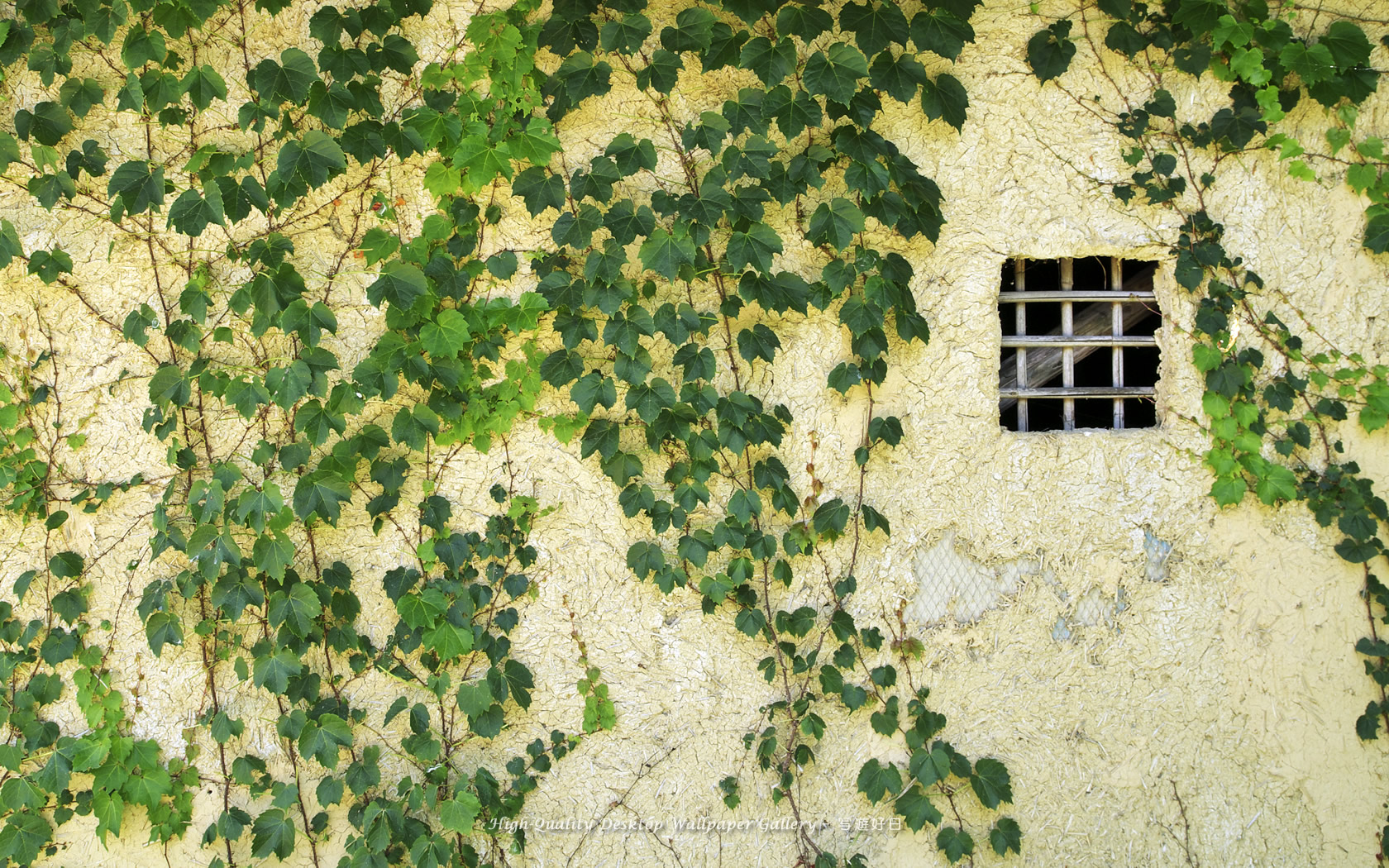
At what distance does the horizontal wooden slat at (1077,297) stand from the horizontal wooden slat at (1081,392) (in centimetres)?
31

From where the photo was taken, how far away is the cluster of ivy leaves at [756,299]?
2852 millimetres

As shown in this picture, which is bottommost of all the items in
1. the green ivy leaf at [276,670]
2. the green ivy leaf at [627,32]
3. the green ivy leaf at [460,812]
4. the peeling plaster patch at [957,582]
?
the green ivy leaf at [460,812]

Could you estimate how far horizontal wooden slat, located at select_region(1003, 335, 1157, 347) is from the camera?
10.5ft

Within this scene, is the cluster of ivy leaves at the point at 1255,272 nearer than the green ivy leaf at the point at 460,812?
No

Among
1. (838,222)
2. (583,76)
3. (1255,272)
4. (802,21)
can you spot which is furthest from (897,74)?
(1255,272)

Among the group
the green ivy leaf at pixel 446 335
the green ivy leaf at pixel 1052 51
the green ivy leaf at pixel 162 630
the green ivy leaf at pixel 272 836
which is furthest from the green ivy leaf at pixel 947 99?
the green ivy leaf at pixel 272 836

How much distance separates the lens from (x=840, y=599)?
3.12 meters

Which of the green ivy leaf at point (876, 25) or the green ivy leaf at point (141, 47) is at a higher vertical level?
the green ivy leaf at point (876, 25)

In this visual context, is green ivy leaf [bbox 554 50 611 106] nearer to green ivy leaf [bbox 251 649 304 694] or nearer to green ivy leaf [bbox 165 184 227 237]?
green ivy leaf [bbox 165 184 227 237]

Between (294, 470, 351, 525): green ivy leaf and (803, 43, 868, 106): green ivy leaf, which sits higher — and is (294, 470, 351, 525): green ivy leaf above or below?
below

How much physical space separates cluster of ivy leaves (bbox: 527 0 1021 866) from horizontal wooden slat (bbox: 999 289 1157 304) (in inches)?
16.6

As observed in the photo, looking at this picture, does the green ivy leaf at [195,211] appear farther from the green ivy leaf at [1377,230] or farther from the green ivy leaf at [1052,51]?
the green ivy leaf at [1377,230]

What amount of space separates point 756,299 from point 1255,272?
1755 millimetres

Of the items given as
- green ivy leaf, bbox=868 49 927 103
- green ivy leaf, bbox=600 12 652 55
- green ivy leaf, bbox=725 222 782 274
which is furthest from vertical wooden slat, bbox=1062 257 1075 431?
green ivy leaf, bbox=600 12 652 55
